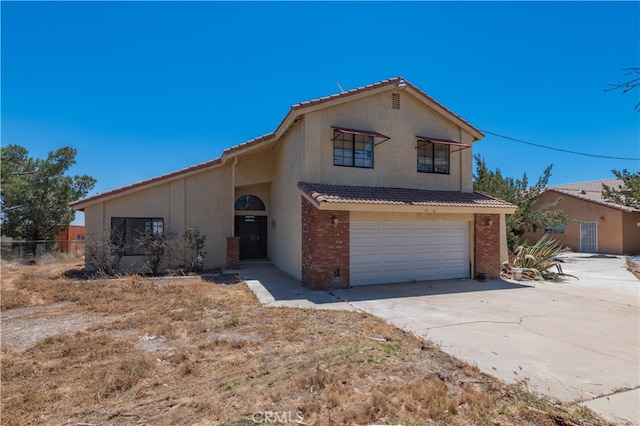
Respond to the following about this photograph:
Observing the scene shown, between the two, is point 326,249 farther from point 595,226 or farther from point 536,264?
point 595,226

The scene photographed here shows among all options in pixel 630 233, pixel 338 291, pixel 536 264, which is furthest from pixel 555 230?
pixel 338 291

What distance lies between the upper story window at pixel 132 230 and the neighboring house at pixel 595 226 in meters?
28.0

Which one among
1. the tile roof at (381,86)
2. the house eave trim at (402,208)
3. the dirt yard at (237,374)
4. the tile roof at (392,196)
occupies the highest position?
the tile roof at (381,86)

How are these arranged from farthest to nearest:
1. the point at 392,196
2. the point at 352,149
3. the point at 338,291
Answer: the point at 352,149 < the point at 392,196 < the point at 338,291

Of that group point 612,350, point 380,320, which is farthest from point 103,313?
point 612,350

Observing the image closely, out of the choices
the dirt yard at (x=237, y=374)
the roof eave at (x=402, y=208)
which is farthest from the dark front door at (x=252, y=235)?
the dirt yard at (x=237, y=374)

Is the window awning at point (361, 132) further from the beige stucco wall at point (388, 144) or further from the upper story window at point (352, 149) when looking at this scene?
the beige stucco wall at point (388, 144)

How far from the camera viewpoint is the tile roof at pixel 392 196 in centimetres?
1082

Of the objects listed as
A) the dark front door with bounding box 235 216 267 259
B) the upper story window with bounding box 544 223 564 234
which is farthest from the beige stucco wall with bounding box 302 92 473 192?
the upper story window with bounding box 544 223 564 234

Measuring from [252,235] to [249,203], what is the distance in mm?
1743

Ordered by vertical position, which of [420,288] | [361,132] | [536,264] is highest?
[361,132]

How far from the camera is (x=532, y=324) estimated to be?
7.43 m

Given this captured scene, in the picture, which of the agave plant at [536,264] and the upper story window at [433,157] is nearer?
the upper story window at [433,157]

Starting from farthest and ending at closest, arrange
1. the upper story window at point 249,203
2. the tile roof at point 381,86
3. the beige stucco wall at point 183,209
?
1. the upper story window at point 249,203
2. the beige stucco wall at point 183,209
3. the tile roof at point 381,86
